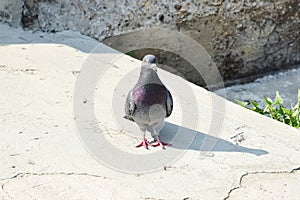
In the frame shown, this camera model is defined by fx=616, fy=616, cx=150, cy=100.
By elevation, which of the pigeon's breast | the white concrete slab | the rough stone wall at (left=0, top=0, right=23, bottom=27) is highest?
the pigeon's breast

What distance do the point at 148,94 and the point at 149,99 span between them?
2 cm

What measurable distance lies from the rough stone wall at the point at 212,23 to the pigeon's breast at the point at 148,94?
1861 millimetres

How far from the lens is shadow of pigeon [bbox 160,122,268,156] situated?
118 inches

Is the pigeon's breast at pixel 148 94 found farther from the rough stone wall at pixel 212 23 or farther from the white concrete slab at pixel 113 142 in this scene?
the rough stone wall at pixel 212 23

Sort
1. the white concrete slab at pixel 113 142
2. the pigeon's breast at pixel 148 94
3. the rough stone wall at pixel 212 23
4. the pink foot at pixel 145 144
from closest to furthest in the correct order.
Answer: the white concrete slab at pixel 113 142
the pigeon's breast at pixel 148 94
the pink foot at pixel 145 144
the rough stone wall at pixel 212 23

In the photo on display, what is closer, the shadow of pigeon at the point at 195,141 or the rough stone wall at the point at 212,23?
the shadow of pigeon at the point at 195,141

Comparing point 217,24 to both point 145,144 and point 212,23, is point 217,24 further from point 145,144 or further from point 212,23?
point 145,144

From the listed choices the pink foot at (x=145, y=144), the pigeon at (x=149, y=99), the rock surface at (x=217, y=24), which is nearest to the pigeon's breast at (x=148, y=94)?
the pigeon at (x=149, y=99)

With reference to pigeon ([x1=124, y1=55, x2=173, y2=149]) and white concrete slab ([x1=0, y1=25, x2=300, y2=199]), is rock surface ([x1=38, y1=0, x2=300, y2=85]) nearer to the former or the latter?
white concrete slab ([x1=0, y1=25, x2=300, y2=199])

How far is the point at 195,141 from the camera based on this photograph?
308cm

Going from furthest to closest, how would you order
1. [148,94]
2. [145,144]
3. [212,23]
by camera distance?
1. [212,23]
2. [145,144]
3. [148,94]

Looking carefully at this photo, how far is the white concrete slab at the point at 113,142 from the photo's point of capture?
104 inches

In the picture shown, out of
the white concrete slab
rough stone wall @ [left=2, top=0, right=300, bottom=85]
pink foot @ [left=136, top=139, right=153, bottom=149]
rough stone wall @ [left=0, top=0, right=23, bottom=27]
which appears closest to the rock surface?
rough stone wall @ [left=2, top=0, right=300, bottom=85]

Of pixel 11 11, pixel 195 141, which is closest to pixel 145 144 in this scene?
pixel 195 141
